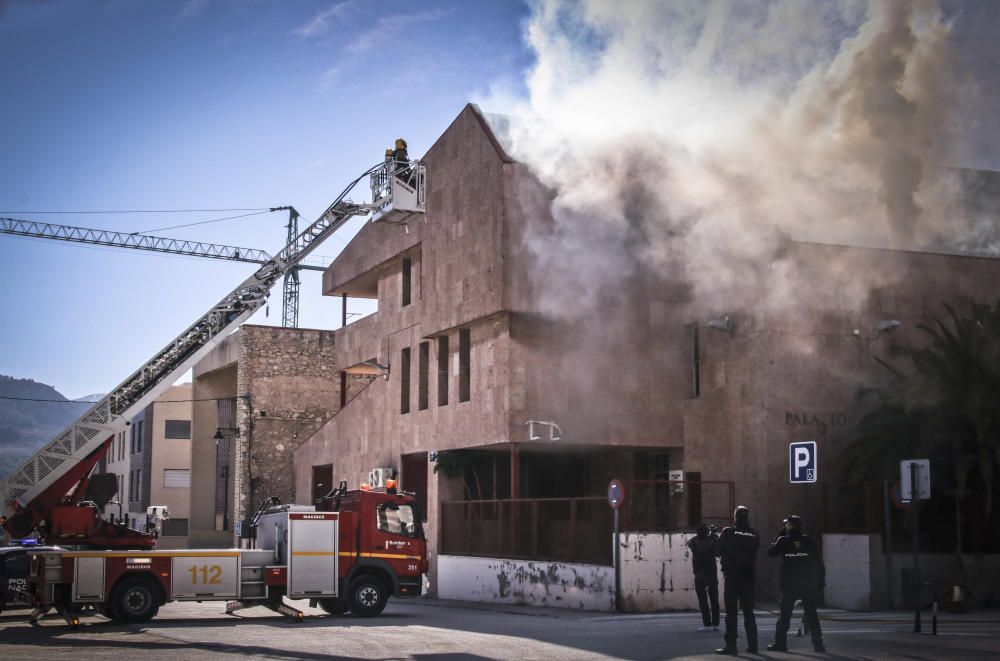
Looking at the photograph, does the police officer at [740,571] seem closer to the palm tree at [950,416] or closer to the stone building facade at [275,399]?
the palm tree at [950,416]

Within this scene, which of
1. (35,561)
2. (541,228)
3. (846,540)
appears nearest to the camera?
(35,561)

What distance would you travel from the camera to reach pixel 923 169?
81.0ft

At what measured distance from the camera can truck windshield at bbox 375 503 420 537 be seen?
23.9m

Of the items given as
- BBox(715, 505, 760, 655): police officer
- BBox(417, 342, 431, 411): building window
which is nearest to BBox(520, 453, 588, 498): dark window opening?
BBox(417, 342, 431, 411): building window

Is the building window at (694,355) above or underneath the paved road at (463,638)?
above

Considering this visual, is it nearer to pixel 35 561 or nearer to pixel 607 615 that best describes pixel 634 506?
pixel 607 615

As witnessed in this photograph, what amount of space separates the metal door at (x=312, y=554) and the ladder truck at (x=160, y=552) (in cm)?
2

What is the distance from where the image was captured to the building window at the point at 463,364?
31359mm

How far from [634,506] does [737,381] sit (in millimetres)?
3931

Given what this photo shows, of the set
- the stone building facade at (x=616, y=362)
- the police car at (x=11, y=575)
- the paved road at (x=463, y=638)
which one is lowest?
the paved road at (x=463, y=638)

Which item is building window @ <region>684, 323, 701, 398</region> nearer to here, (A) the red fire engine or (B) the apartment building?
(A) the red fire engine

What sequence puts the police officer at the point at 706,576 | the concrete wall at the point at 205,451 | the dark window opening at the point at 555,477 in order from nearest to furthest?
the police officer at the point at 706,576, the dark window opening at the point at 555,477, the concrete wall at the point at 205,451

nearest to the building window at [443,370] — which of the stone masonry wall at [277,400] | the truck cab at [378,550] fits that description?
the truck cab at [378,550]

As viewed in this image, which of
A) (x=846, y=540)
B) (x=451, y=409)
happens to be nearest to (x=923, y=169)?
(x=846, y=540)
